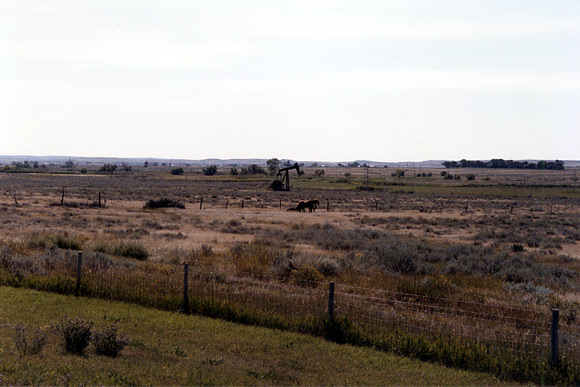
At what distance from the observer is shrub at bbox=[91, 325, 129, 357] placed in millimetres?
8656

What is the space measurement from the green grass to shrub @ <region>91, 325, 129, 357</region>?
141 millimetres

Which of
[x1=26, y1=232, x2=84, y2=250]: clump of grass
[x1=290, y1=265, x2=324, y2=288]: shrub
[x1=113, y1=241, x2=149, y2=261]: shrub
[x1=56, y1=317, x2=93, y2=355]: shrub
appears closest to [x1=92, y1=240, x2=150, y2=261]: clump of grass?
[x1=113, y1=241, x2=149, y2=261]: shrub

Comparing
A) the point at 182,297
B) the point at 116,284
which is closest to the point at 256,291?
the point at 182,297

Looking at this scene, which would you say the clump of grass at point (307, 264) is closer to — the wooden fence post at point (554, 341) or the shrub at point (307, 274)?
the shrub at point (307, 274)

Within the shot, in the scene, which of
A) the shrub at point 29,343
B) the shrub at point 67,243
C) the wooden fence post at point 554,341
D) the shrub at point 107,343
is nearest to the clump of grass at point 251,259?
the shrub at point 67,243

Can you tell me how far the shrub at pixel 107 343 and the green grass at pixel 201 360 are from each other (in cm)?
14

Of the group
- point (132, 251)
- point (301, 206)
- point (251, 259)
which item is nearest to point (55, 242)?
point (132, 251)

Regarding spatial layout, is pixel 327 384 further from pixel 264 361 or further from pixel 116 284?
pixel 116 284

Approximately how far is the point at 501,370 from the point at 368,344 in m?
2.33

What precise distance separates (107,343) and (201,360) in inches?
58.5

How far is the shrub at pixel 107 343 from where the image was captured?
866 centimetres

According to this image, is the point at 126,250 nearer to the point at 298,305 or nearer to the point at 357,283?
the point at 357,283

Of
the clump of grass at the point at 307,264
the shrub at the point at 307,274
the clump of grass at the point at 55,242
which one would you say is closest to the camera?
the shrub at the point at 307,274

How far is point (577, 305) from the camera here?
1377 cm
